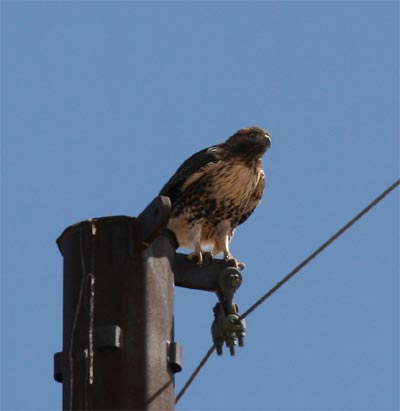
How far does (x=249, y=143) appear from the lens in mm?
9758

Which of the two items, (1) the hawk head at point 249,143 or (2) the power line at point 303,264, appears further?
(1) the hawk head at point 249,143

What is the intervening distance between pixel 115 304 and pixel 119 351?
0.82 ft

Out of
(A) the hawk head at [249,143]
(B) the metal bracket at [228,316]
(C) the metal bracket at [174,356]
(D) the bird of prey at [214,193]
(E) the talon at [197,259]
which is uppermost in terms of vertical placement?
(A) the hawk head at [249,143]

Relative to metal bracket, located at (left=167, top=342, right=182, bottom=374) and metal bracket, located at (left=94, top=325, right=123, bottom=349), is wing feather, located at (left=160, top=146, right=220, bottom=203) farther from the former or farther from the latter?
metal bracket, located at (left=94, top=325, right=123, bottom=349)

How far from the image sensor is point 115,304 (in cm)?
566

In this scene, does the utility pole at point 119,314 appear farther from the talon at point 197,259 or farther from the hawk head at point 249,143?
the hawk head at point 249,143

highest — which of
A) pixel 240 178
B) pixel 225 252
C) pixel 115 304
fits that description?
pixel 240 178

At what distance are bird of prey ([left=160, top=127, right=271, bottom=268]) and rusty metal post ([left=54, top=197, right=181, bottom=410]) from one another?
3.25m

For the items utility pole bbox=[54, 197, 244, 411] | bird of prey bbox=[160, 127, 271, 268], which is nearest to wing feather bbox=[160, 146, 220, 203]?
bird of prey bbox=[160, 127, 271, 268]

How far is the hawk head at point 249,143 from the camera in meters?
9.66

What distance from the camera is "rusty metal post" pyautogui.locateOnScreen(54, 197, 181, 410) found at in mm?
5426

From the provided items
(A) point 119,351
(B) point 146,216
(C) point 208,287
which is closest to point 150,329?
(A) point 119,351

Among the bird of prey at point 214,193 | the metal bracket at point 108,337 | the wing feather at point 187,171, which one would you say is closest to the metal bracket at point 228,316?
the metal bracket at point 108,337

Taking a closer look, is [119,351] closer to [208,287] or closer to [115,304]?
[115,304]
